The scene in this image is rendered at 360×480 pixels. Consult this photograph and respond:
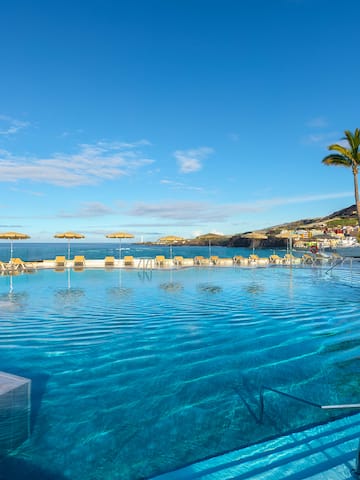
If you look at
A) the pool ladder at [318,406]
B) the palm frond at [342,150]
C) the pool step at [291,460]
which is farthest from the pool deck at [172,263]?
the pool step at [291,460]

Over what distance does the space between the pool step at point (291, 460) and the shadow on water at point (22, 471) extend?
2.73 ft

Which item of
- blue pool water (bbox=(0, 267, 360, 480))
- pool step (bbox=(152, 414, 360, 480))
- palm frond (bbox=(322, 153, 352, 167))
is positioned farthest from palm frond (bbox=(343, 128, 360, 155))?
pool step (bbox=(152, 414, 360, 480))

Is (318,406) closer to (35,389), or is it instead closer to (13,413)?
(13,413)

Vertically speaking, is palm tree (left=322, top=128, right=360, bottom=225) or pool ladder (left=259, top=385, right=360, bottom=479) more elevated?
palm tree (left=322, top=128, right=360, bottom=225)

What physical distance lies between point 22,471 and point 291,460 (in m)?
1.99

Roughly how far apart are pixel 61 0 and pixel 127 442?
13.1 meters

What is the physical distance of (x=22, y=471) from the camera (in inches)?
91.8

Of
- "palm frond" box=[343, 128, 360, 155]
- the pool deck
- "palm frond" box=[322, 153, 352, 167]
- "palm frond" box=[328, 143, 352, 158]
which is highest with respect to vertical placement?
"palm frond" box=[343, 128, 360, 155]

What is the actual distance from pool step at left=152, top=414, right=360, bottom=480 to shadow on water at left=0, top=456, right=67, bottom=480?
83 centimetres

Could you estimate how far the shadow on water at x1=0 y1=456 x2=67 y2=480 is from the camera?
2277 mm

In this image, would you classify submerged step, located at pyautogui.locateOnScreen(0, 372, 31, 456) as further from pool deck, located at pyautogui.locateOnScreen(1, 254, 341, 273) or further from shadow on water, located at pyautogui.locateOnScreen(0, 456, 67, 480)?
pool deck, located at pyautogui.locateOnScreen(1, 254, 341, 273)

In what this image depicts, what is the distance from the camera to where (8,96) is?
1448 cm

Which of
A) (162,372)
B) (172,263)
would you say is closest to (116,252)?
(172,263)

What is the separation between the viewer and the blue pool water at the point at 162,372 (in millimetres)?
2643
